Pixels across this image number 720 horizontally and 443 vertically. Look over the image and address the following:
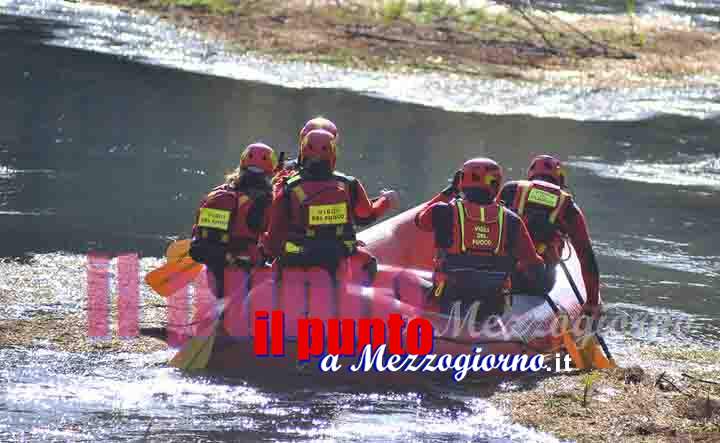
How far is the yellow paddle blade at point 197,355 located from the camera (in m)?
7.58

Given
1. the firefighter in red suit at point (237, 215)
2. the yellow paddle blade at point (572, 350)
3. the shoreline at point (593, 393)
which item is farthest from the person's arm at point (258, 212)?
the yellow paddle blade at point (572, 350)

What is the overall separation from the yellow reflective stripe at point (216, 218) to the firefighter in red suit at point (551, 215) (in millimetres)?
1780

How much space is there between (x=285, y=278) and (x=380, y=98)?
12.8 meters

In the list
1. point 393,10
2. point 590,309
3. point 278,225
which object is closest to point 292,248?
point 278,225

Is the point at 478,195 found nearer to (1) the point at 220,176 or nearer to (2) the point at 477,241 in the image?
(2) the point at 477,241

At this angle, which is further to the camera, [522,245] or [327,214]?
[522,245]

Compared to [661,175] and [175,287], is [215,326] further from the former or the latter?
[661,175]

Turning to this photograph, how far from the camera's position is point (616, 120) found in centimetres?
1989

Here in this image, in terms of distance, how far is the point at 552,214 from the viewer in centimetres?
844

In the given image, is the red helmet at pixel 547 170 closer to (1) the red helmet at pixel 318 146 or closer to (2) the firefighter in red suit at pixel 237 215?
(1) the red helmet at pixel 318 146

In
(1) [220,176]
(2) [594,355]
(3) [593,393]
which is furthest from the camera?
(1) [220,176]

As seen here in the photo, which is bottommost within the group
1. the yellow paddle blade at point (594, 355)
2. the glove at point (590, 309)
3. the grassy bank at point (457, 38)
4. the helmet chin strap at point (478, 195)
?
the yellow paddle blade at point (594, 355)

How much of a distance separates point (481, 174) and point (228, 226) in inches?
58.2

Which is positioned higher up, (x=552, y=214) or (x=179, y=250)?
(x=552, y=214)
